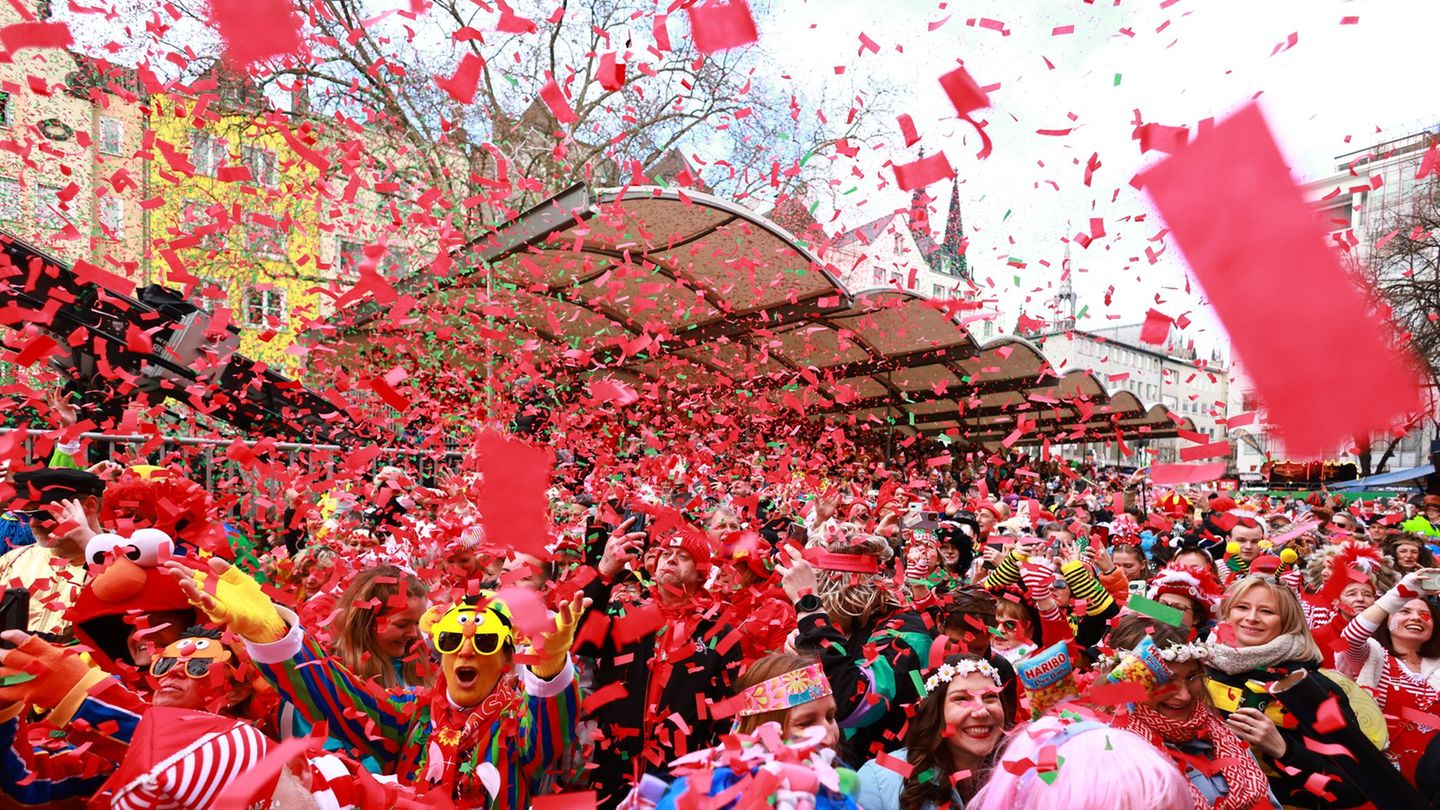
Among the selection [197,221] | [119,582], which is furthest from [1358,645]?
[197,221]

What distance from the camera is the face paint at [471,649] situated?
2.89m

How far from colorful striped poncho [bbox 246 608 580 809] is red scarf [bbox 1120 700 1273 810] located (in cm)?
193

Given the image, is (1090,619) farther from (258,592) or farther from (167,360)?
(167,360)

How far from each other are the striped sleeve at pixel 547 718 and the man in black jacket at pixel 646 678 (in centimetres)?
57

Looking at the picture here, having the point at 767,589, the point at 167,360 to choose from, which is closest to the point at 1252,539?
the point at 767,589

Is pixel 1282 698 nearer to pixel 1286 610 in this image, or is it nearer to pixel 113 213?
pixel 1286 610

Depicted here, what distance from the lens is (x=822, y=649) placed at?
363 centimetres

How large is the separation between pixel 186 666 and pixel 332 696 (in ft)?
1.50

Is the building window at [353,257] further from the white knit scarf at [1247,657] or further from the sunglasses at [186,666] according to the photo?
the white knit scarf at [1247,657]

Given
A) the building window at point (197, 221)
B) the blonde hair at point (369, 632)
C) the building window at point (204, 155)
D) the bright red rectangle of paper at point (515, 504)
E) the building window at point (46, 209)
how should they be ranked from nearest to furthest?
the blonde hair at point (369, 632) < the bright red rectangle of paper at point (515, 504) < the building window at point (197, 221) < the building window at point (46, 209) < the building window at point (204, 155)

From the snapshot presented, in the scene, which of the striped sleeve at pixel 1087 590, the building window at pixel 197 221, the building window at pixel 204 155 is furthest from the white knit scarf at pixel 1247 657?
the building window at pixel 204 155

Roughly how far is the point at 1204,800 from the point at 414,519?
5.94 metres

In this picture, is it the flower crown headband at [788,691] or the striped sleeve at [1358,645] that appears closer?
the flower crown headband at [788,691]

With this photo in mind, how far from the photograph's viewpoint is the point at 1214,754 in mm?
2939
